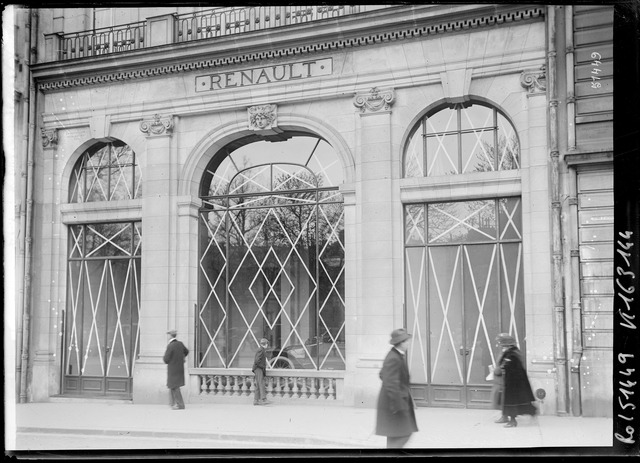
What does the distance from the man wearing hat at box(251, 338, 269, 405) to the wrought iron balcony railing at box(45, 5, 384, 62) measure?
6.77m

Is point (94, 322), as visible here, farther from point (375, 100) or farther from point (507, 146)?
point (507, 146)

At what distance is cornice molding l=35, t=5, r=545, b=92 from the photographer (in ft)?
44.0

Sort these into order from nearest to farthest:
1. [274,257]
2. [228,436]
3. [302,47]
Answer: [228,436] → [302,47] → [274,257]

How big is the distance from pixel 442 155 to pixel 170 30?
259 inches

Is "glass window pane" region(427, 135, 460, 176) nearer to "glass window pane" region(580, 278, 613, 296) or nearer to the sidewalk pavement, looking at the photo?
"glass window pane" region(580, 278, 613, 296)

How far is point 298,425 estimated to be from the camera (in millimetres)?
12383

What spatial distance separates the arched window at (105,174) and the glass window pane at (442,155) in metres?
6.58

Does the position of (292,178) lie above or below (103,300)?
above

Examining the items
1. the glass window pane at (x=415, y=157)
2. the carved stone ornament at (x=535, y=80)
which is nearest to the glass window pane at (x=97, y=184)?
the glass window pane at (x=415, y=157)

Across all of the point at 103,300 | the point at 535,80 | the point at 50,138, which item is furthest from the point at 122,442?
the point at 535,80

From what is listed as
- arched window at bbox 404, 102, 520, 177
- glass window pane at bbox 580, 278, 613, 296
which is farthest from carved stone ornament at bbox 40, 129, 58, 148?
glass window pane at bbox 580, 278, 613, 296

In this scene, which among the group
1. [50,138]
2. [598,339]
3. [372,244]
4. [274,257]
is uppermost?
[50,138]

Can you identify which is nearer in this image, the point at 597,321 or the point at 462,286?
the point at 597,321

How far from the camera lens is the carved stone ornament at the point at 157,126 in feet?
51.9
